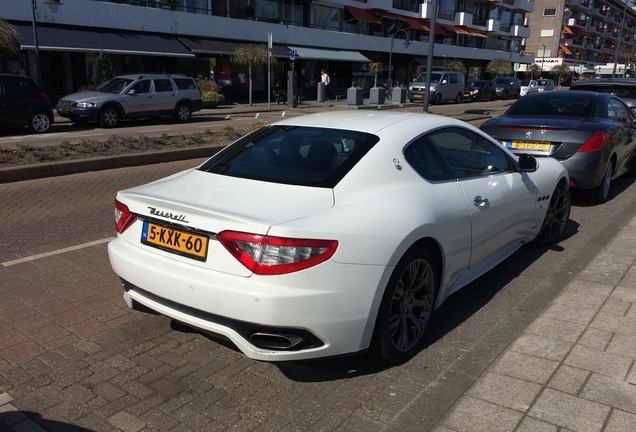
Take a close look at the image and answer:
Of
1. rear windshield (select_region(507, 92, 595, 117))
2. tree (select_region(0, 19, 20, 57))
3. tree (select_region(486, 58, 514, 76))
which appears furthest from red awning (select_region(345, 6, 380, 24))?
rear windshield (select_region(507, 92, 595, 117))

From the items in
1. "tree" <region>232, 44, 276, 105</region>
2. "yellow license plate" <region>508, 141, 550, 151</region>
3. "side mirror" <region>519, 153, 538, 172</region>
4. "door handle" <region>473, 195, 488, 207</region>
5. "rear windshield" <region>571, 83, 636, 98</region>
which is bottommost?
"door handle" <region>473, 195, 488, 207</region>

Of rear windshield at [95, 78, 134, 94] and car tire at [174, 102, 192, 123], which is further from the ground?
rear windshield at [95, 78, 134, 94]

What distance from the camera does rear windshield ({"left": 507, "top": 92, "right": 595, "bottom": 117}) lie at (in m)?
7.66

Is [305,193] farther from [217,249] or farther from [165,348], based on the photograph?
[165,348]

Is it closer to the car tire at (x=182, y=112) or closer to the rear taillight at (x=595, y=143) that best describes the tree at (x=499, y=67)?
the car tire at (x=182, y=112)

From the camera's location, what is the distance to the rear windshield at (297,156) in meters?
3.32

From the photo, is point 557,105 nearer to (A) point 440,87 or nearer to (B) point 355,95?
(B) point 355,95

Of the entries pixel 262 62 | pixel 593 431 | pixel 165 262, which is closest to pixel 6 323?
pixel 165 262

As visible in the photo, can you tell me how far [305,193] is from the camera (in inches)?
122

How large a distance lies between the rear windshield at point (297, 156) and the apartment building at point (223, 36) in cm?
1527

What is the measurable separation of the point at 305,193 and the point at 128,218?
114 centimetres

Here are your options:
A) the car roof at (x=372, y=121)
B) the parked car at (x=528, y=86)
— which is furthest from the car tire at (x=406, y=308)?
the parked car at (x=528, y=86)

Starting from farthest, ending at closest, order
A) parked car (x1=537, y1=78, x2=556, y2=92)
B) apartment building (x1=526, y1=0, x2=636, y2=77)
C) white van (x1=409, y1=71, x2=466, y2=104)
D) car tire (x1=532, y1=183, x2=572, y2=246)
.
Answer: apartment building (x1=526, y1=0, x2=636, y2=77) < parked car (x1=537, y1=78, x2=556, y2=92) < white van (x1=409, y1=71, x2=466, y2=104) < car tire (x1=532, y1=183, x2=572, y2=246)

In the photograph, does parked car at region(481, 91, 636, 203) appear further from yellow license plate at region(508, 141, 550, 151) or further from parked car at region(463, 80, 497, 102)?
parked car at region(463, 80, 497, 102)
